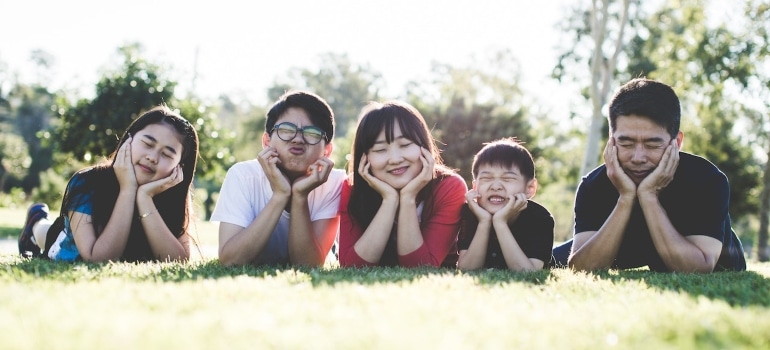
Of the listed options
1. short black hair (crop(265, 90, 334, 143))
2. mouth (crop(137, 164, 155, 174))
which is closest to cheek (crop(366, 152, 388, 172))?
short black hair (crop(265, 90, 334, 143))

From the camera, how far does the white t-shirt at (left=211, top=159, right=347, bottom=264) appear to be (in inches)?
194

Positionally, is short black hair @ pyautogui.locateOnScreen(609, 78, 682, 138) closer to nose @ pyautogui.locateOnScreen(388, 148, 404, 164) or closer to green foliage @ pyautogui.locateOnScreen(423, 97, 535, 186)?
nose @ pyautogui.locateOnScreen(388, 148, 404, 164)

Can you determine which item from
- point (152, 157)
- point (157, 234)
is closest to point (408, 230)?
point (157, 234)

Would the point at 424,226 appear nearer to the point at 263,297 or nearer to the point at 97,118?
the point at 263,297

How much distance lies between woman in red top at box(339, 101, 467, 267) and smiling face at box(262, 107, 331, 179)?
0.35m

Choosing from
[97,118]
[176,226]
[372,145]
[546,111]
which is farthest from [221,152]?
[546,111]

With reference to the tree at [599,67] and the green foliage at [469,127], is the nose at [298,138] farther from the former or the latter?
the green foliage at [469,127]

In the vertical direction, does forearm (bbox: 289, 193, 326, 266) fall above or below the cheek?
below

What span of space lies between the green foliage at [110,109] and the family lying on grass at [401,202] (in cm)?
1145

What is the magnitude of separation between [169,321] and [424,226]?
312cm

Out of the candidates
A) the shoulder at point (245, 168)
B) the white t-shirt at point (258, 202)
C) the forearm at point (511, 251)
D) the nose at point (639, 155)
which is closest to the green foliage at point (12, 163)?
the shoulder at point (245, 168)

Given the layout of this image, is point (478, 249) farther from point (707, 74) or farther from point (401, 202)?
point (707, 74)

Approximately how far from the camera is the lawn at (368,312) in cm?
196

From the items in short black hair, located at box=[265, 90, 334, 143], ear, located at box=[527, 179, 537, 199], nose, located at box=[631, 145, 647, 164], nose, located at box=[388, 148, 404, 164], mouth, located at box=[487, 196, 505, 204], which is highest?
short black hair, located at box=[265, 90, 334, 143]
